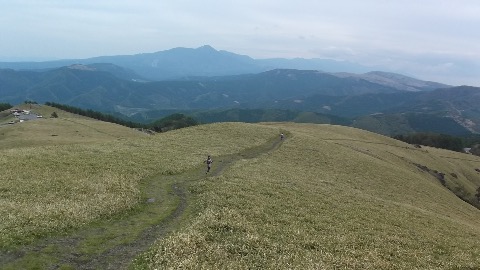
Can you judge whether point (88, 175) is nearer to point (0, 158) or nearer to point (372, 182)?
point (0, 158)

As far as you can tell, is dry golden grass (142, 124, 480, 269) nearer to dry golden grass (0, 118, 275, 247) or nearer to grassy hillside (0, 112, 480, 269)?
grassy hillside (0, 112, 480, 269)

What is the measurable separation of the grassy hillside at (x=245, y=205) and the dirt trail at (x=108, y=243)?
1.24 feet

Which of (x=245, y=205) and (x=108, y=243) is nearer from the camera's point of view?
(x=108, y=243)

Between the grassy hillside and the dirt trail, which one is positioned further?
the grassy hillside

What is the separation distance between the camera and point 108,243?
1098 inches

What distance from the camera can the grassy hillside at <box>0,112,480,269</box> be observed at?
28375 millimetres

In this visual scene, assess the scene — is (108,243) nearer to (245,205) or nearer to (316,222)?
(245,205)

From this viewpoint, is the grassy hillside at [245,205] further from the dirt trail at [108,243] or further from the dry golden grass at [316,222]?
the dirt trail at [108,243]

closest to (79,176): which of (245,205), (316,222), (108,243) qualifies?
(108,243)

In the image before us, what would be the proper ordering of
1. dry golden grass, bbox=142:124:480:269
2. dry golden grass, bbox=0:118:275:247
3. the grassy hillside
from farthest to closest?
1. dry golden grass, bbox=0:118:275:247
2. the grassy hillside
3. dry golden grass, bbox=142:124:480:269

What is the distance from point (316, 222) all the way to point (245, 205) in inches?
284

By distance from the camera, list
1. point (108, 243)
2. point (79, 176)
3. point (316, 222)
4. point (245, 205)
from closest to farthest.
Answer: point (108, 243) → point (316, 222) → point (245, 205) → point (79, 176)

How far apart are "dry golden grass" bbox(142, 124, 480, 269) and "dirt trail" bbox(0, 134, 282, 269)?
2029 mm

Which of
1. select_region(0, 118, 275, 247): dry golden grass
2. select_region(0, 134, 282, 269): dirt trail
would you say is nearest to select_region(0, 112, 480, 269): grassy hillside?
select_region(0, 118, 275, 247): dry golden grass
